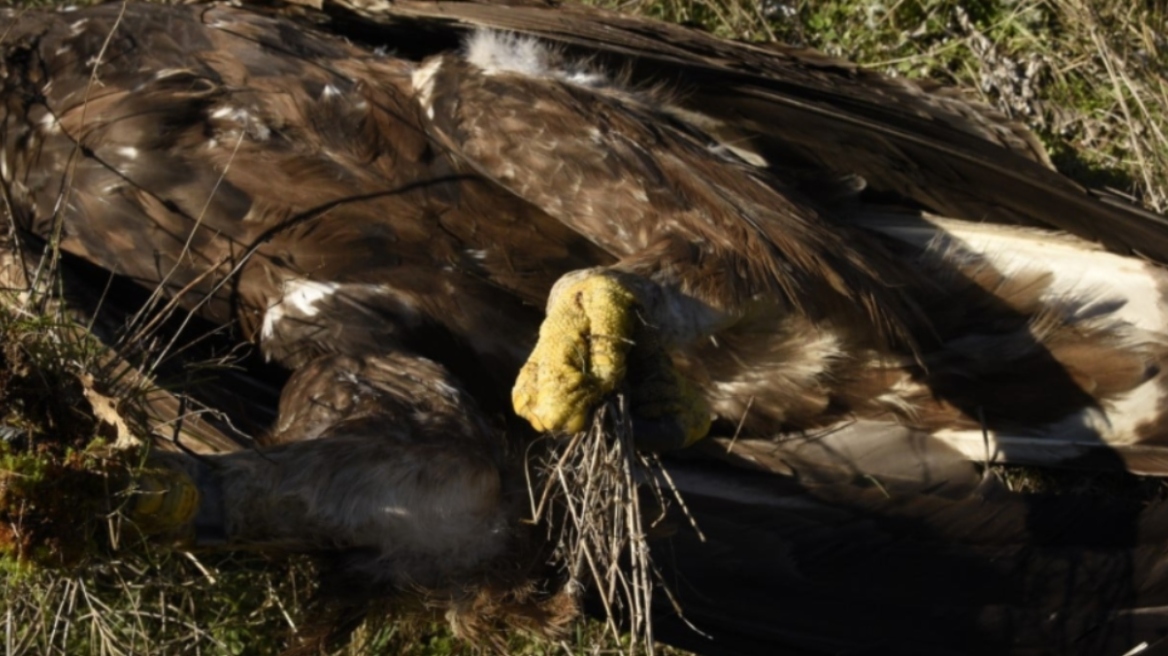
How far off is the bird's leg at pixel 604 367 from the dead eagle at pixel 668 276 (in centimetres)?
13

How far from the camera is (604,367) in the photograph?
2.86 meters

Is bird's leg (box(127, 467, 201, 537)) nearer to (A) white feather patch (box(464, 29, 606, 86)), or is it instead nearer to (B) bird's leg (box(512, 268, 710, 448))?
(B) bird's leg (box(512, 268, 710, 448))

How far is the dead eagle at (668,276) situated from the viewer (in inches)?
130

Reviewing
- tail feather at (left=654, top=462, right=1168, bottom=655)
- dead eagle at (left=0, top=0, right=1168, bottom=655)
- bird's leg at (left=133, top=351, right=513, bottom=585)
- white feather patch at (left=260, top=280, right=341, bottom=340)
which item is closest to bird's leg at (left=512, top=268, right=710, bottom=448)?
dead eagle at (left=0, top=0, right=1168, bottom=655)

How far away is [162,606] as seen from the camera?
3.67m

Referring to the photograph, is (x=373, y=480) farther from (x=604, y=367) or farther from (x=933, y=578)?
(x=933, y=578)

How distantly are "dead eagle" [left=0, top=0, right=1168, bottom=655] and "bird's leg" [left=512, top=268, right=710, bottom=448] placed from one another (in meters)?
0.13

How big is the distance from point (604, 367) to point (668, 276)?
0.37m

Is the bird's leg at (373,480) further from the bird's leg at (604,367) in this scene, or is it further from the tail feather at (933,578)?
the tail feather at (933,578)

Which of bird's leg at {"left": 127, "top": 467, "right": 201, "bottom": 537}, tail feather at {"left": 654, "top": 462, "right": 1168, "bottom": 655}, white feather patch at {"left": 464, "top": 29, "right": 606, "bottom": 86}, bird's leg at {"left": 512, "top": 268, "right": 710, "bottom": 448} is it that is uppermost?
white feather patch at {"left": 464, "top": 29, "right": 606, "bottom": 86}

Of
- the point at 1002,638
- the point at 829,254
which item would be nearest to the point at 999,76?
the point at 829,254

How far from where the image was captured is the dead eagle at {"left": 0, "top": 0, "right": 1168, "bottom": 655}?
3.29 metres

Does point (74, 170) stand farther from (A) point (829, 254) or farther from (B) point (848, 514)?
(B) point (848, 514)

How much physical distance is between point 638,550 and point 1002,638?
41.7 inches
